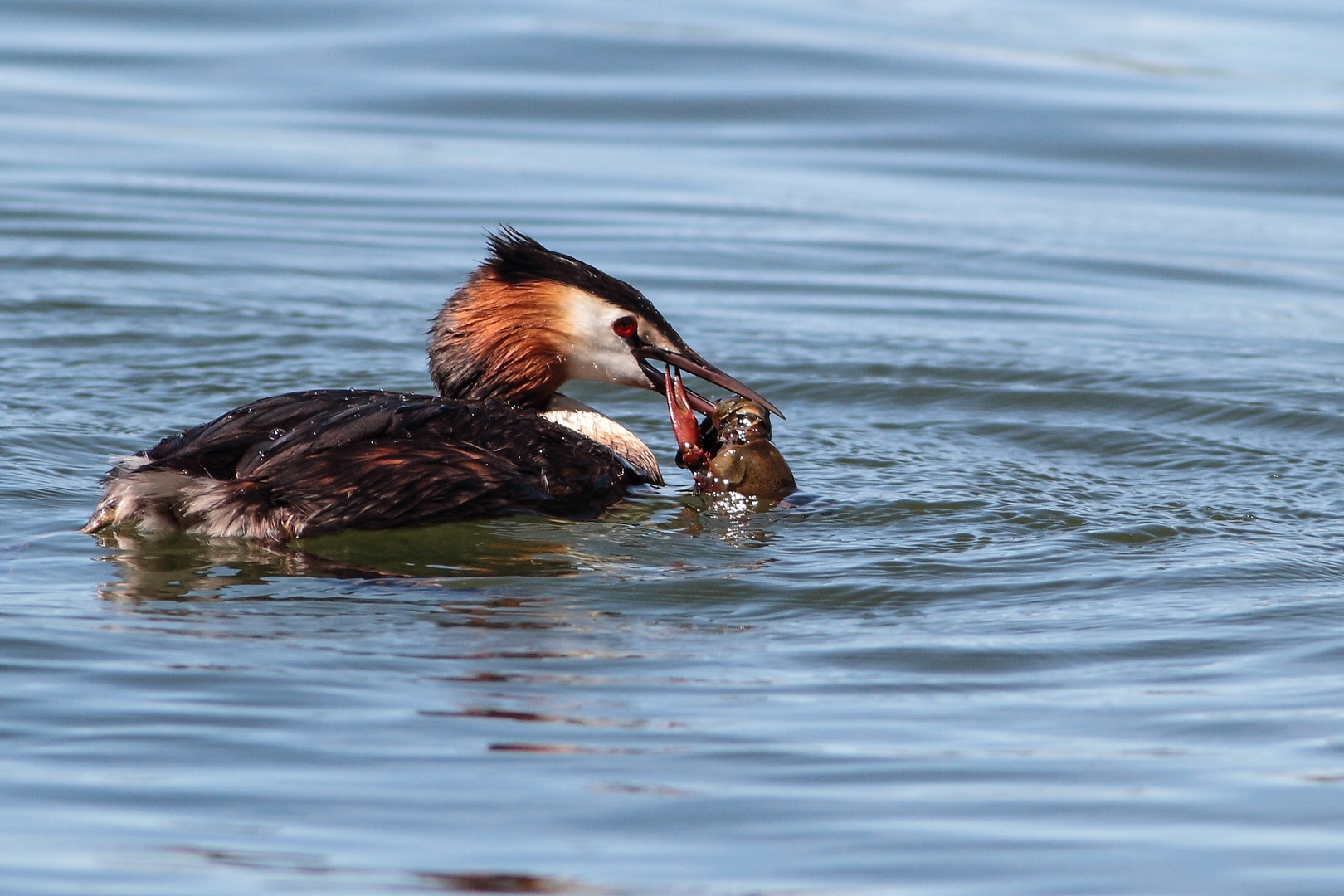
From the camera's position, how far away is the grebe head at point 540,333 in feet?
23.7

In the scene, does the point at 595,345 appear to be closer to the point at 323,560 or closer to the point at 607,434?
the point at 607,434

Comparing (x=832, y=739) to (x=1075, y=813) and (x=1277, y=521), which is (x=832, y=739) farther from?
(x=1277, y=521)

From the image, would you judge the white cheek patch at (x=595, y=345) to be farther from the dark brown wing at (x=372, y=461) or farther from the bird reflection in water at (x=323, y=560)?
the bird reflection in water at (x=323, y=560)

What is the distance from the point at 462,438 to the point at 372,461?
15.4 inches

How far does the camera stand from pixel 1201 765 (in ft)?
→ 15.0

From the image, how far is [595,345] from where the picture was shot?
7.37 metres

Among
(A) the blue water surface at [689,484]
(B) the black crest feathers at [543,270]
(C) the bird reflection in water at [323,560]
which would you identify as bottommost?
(C) the bird reflection in water at [323,560]

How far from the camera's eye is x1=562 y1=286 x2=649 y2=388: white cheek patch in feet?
23.9

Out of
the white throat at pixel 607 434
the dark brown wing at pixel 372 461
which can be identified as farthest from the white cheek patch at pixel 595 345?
the dark brown wing at pixel 372 461

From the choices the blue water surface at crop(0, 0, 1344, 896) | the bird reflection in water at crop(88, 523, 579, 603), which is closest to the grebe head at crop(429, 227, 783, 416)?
the blue water surface at crop(0, 0, 1344, 896)

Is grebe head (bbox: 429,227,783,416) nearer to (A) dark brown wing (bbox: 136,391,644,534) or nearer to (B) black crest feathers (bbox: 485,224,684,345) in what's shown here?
(B) black crest feathers (bbox: 485,224,684,345)

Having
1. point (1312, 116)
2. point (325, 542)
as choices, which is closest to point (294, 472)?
point (325, 542)

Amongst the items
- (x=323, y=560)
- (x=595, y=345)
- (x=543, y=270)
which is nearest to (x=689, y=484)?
(x=595, y=345)

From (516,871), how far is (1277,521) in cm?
388
